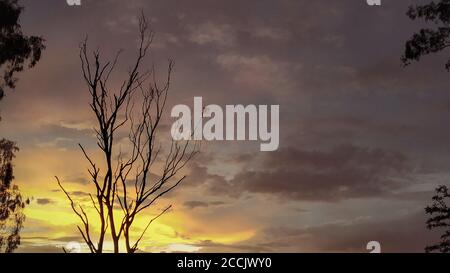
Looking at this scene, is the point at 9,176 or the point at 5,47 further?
the point at 9,176
